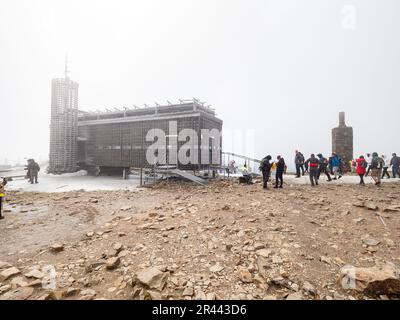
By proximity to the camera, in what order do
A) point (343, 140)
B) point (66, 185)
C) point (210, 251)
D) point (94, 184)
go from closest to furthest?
point (210, 251) < point (66, 185) < point (94, 184) < point (343, 140)

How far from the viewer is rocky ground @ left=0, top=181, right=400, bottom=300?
11.4 feet

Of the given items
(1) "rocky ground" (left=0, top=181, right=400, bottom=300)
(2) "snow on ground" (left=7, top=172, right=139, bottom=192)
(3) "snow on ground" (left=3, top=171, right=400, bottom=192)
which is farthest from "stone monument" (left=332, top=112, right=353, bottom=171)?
(2) "snow on ground" (left=7, top=172, right=139, bottom=192)

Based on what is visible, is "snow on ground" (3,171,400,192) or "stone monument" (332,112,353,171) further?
"stone monument" (332,112,353,171)

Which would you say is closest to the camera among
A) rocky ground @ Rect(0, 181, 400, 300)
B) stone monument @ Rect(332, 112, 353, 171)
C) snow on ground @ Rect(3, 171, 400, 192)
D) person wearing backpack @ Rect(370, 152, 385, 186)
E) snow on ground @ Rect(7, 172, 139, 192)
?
rocky ground @ Rect(0, 181, 400, 300)

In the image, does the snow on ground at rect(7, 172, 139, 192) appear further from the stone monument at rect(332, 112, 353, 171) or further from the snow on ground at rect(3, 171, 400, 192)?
the stone monument at rect(332, 112, 353, 171)

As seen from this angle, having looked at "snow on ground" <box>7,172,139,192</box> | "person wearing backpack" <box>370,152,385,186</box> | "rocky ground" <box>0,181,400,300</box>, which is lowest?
"rocky ground" <box>0,181,400,300</box>

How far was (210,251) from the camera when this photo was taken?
186 inches

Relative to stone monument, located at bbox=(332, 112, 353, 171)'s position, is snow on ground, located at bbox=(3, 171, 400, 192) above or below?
below

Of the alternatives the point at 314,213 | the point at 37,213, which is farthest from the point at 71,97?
the point at 314,213

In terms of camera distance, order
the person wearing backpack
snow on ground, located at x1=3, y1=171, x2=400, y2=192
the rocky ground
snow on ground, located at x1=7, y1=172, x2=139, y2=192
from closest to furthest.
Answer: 1. the rocky ground
2. the person wearing backpack
3. snow on ground, located at x1=3, y1=171, x2=400, y2=192
4. snow on ground, located at x1=7, y1=172, x2=139, y2=192

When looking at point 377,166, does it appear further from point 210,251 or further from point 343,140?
point 210,251

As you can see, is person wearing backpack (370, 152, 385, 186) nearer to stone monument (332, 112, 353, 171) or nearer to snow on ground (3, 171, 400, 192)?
snow on ground (3, 171, 400, 192)

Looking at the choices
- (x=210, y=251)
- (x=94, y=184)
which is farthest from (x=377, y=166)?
(x=94, y=184)

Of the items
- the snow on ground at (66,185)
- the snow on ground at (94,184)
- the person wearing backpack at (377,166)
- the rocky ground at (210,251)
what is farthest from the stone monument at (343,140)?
the snow on ground at (66,185)
